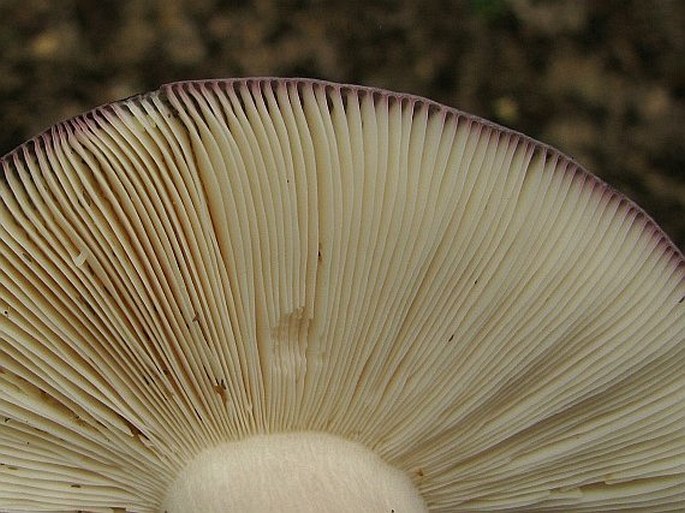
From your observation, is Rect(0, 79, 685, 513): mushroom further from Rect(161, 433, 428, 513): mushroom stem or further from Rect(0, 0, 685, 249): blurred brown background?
Rect(0, 0, 685, 249): blurred brown background

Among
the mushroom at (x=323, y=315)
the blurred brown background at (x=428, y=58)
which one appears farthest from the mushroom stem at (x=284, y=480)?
the blurred brown background at (x=428, y=58)

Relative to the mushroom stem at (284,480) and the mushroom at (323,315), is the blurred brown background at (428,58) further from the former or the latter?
the mushroom stem at (284,480)

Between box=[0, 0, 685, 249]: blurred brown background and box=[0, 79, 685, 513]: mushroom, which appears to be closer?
box=[0, 79, 685, 513]: mushroom

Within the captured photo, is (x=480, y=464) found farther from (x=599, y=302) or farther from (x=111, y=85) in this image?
(x=111, y=85)

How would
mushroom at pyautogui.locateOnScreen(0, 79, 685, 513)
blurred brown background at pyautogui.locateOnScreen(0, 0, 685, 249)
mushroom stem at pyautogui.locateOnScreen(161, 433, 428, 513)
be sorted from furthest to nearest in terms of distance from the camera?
blurred brown background at pyautogui.locateOnScreen(0, 0, 685, 249) → mushroom stem at pyautogui.locateOnScreen(161, 433, 428, 513) → mushroom at pyautogui.locateOnScreen(0, 79, 685, 513)

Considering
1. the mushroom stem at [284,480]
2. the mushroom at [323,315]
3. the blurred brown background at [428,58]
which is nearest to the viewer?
the mushroom at [323,315]

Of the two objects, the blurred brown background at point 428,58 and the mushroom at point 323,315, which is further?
the blurred brown background at point 428,58

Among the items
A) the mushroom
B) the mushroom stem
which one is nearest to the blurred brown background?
the mushroom
